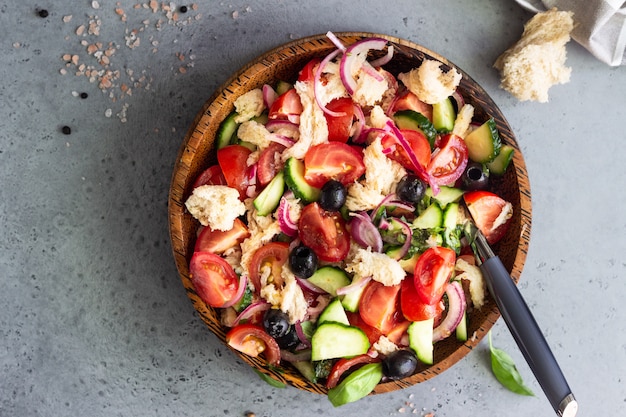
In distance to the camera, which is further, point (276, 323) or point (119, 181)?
point (119, 181)

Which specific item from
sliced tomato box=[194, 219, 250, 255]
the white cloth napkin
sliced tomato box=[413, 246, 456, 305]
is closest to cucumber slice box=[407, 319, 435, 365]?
sliced tomato box=[413, 246, 456, 305]

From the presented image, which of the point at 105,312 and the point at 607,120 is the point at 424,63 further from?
the point at 105,312

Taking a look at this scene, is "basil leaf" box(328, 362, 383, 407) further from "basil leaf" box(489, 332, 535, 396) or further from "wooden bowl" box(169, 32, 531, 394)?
"basil leaf" box(489, 332, 535, 396)

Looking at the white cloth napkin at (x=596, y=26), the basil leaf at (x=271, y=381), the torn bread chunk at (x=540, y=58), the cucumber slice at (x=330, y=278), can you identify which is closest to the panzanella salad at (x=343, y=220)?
the cucumber slice at (x=330, y=278)

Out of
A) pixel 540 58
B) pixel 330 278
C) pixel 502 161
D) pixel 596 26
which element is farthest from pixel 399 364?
pixel 596 26

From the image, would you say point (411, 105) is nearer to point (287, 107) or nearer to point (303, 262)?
point (287, 107)
